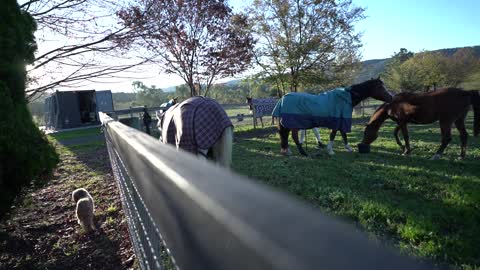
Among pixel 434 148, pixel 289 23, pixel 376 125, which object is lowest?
pixel 434 148

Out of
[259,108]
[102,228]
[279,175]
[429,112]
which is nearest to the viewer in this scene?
[102,228]

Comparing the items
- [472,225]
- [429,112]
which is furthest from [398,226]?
[429,112]

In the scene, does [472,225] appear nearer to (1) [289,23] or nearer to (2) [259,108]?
(2) [259,108]

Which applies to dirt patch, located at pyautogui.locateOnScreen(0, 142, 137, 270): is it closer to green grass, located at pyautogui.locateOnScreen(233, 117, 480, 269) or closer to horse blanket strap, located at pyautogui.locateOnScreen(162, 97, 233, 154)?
horse blanket strap, located at pyautogui.locateOnScreen(162, 97, 233, 154)

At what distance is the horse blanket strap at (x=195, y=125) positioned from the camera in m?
3.33

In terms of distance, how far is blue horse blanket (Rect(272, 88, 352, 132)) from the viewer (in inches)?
310

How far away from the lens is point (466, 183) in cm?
466

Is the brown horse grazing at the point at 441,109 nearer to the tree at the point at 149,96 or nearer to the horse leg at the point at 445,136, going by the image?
the horse leg at the point at 445,136

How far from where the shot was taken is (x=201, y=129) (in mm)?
3391

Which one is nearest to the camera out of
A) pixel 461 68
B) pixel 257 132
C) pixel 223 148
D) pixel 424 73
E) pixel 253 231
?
pixel 253 231

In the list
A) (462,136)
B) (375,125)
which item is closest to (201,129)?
(375,125)

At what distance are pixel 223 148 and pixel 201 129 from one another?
427mm

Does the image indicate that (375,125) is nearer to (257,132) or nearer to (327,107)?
(327,107)

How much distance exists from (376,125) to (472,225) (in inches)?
199
